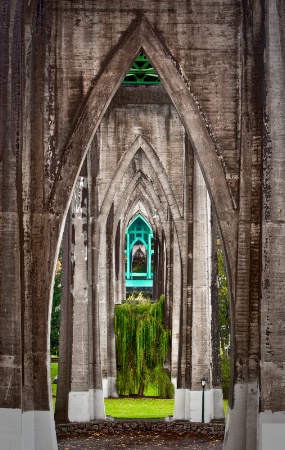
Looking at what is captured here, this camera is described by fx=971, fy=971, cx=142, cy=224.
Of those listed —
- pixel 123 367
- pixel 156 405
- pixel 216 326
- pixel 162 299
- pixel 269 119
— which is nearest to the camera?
pixel 269 119

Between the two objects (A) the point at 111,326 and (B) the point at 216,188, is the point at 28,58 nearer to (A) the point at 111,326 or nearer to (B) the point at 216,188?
(B) the point at 216,188

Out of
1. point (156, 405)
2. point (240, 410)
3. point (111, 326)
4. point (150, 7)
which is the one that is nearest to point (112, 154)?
point (111, 326)

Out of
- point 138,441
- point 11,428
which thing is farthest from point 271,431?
point 138,441

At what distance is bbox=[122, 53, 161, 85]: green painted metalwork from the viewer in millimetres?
29587

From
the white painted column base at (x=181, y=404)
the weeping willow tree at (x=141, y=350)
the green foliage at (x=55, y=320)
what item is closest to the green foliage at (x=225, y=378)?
the weeping willow tree at (x=141, y=350)

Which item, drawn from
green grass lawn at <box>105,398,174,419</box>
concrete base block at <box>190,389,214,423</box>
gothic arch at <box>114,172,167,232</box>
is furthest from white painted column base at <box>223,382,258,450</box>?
gothic arch at <box>114,172,167,232</box>

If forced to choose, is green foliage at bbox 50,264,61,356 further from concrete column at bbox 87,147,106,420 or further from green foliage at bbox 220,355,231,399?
concrete column at bbox 87,147,106,420

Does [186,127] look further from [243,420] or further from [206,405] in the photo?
[206,405]

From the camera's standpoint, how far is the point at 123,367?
34.5m

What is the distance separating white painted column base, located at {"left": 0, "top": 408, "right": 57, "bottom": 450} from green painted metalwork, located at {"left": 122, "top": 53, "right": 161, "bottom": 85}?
14.3m

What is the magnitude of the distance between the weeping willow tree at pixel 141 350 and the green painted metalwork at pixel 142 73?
853 cm

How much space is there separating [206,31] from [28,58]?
10.8 feet

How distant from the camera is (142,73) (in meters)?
30.8

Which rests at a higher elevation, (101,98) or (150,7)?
(150,7)
